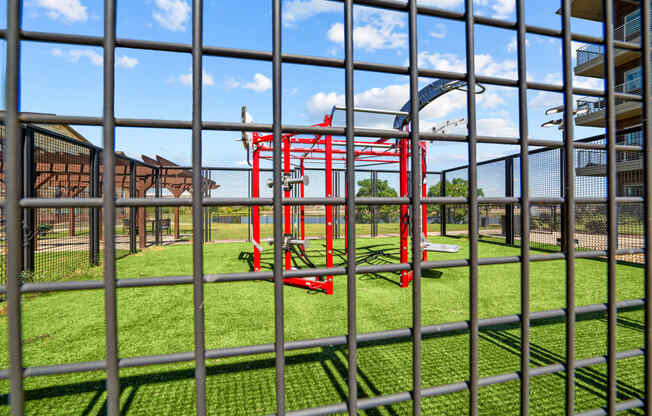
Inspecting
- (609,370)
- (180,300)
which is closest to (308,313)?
(180,300)

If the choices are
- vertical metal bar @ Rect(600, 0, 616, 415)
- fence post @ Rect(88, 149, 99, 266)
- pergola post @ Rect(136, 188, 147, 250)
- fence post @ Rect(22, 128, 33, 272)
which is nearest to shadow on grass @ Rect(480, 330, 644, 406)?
vertical metal bar @ Rect(600, 0, 616, 415)

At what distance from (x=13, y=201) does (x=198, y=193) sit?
45cm

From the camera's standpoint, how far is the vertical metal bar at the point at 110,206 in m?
0.78

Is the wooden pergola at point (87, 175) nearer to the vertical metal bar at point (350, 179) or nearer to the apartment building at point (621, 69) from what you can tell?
the vertical metal bar at point (350, 179)

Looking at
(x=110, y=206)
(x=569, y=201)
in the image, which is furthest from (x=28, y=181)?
(x=569, y=201)

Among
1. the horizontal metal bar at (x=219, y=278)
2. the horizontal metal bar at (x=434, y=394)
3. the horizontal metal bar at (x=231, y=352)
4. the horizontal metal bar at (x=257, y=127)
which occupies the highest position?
the horizontal metal bar at (x=257, y=127)

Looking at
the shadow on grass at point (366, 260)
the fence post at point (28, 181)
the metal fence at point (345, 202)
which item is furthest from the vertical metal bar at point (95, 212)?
the metal fence at point (345, 202)

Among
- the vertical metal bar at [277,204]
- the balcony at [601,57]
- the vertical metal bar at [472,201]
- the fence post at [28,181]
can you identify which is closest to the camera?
the vertical metal bar at [277,204]

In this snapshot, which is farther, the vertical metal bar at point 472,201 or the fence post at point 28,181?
the fence post at point 28,181

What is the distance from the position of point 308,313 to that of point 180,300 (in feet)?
5.61

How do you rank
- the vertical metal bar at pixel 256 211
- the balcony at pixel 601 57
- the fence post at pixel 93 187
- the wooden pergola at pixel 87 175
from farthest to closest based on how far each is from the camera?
the balcony at pixel 601 57 → the fence post at pixel 93 187 → the wooden pergola at pixel 87 175 → the vertical metal bar at pixel 256 211

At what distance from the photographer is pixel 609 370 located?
1.14 meters

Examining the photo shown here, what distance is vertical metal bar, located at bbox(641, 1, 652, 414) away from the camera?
1.14m

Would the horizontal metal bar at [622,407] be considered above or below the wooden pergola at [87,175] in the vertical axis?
below
